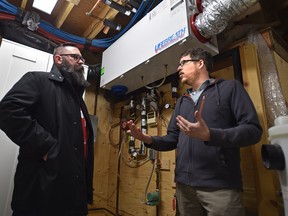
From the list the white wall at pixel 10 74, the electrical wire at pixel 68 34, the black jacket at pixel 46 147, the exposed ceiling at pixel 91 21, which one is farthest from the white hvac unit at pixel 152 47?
the black jacket at pixel 46 147

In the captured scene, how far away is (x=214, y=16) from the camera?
1.31 meters

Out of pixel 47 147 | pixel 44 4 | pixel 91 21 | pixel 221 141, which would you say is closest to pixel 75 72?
pixel 47 147

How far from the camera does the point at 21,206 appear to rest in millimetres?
975

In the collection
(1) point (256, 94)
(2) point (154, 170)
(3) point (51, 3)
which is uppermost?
(3) point (51, 3)

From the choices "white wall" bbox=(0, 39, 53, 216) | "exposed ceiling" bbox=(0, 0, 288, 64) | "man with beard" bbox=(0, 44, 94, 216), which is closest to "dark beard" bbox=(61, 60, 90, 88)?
"man with beard" bbox=(0, 44, 94, 216)

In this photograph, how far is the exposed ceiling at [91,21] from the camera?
1.56 m

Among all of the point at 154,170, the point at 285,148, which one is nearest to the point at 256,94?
the point at 285,148

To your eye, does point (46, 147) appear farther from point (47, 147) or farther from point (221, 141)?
point (221, 141)

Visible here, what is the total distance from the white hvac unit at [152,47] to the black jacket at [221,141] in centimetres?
46

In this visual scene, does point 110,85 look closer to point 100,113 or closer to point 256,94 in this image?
point 100,113

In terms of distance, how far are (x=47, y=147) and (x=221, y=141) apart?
0.83m

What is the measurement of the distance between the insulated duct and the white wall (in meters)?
1.36

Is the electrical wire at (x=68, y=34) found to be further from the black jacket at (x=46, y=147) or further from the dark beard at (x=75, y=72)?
the black jacket at (x=46, y=147)

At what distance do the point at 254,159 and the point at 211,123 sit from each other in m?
0.49
